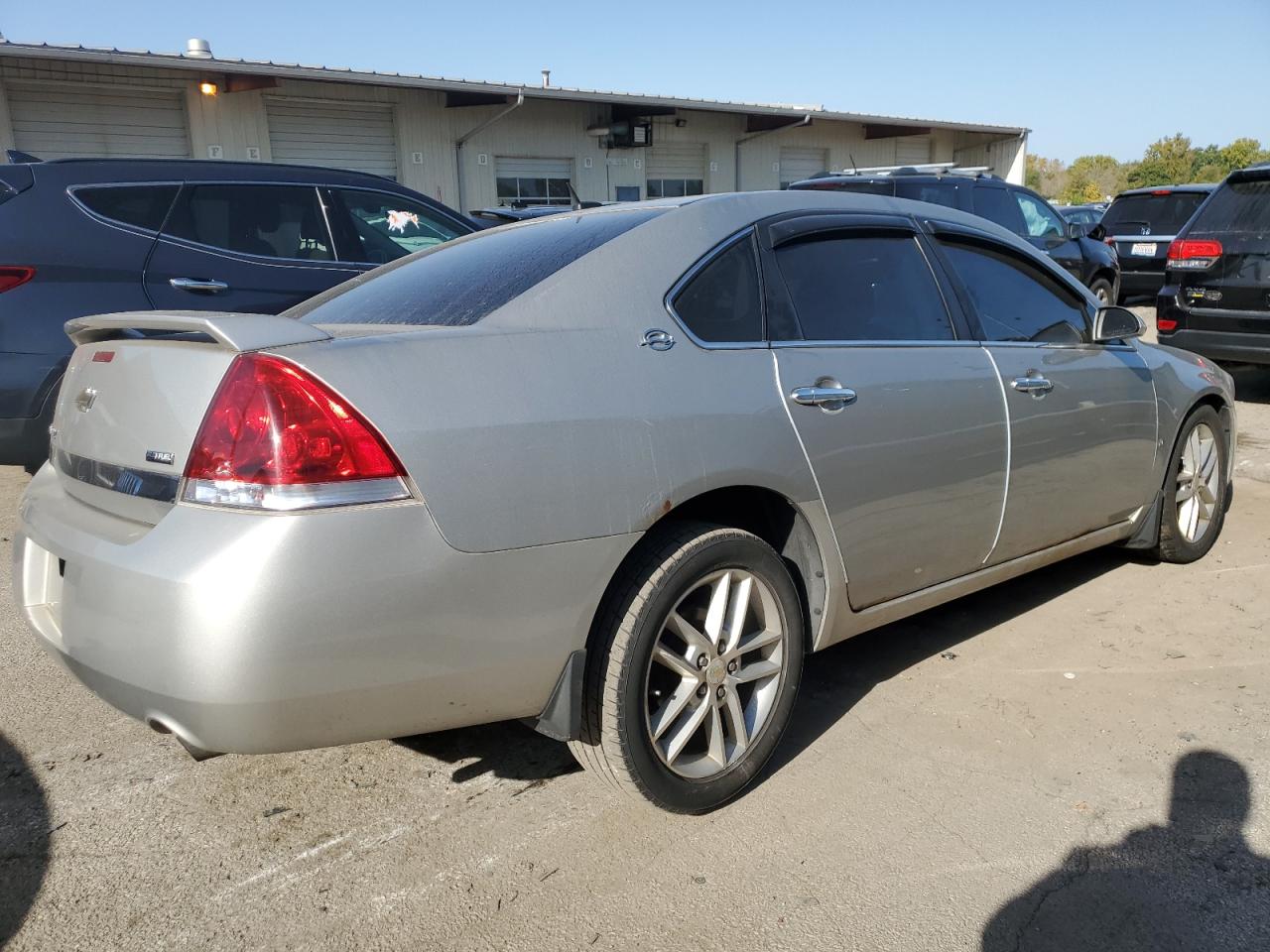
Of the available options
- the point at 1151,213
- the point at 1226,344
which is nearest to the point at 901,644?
the point at 1226,344

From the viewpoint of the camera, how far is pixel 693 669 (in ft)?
8.55

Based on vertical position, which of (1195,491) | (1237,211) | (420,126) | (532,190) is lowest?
(1195,491)

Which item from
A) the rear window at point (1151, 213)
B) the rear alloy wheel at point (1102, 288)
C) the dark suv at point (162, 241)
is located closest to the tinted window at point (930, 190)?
the rear alloy wheel at point (1102, 288)

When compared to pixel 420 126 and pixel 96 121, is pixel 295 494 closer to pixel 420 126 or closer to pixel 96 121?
pixel 96 121

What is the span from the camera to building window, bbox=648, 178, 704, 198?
19281 millimetres

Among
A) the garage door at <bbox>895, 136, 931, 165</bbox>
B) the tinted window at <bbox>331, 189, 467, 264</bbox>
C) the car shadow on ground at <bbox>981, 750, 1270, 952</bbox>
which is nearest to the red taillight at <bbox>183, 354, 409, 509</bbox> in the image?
the car shadow on ground at <bbox>981, 750, 1270, 952</bbox>

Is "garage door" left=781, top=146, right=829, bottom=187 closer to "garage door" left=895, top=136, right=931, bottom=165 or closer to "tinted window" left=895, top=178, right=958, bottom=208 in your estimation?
"garage door" left=895, top=136, right=931, bottom=165

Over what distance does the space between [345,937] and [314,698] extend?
22.5 inches

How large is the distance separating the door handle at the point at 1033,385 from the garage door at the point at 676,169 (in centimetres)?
1588

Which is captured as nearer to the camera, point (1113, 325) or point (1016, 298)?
point (1016, 298)

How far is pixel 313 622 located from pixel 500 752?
1193 millimetres

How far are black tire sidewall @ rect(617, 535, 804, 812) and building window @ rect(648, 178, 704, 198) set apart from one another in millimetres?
16832

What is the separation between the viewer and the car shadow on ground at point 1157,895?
2.21 m

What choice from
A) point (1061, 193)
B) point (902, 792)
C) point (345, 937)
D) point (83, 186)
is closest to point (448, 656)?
point (345, 937)
